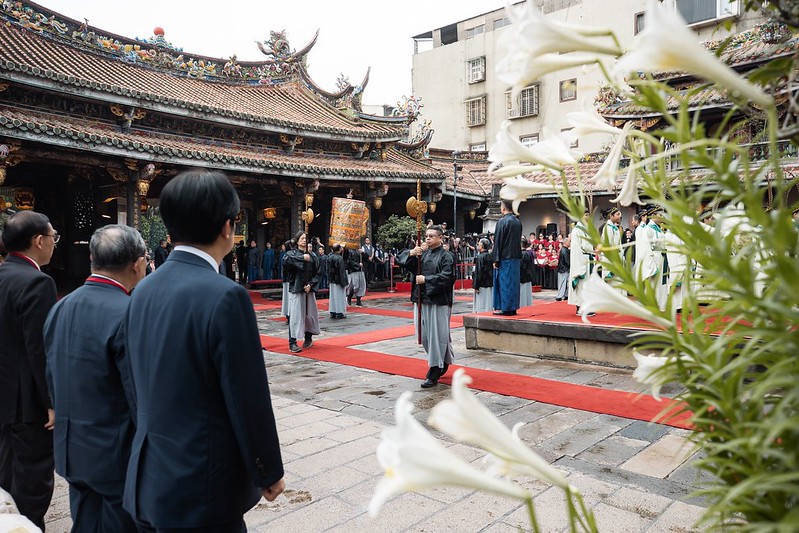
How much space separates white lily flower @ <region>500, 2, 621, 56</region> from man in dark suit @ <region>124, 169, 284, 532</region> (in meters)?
1.14

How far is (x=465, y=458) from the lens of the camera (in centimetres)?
376

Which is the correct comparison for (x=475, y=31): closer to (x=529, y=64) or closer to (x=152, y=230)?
(x=152, y=230)

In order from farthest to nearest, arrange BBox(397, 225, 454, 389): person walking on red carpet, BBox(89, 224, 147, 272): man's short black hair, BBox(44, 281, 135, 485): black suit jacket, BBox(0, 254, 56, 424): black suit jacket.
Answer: BBox(397, 225, 454, 389): person walking on red carpet → BBox(0, 254, 56, 424): black suit jacket → BBox(89, 224, 147, 272): man's short black hair → BBox(44, 281, 135, 485): black suit jacket

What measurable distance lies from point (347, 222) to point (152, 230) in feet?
17.1

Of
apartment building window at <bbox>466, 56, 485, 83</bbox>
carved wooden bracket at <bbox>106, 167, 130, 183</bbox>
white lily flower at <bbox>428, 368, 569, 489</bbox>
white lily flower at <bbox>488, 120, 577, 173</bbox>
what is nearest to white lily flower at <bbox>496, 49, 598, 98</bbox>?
white lily flower at <bbox>488, 120, 577, 173</bbox>

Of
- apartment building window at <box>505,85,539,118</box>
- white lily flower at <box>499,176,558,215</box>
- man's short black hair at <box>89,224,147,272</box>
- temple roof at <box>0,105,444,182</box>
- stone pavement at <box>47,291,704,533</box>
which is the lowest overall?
stone pavement at <box>47,291,704,533</box>

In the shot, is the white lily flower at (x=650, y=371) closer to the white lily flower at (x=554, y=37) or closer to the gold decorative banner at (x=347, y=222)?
the white lily flower at (x=554, y=37)

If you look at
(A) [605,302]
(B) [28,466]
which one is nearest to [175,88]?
(B) [28,466]

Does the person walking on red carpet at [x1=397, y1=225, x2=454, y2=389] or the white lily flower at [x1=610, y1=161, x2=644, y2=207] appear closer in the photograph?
the white lily flower at [x1=610, y1=161, x2=644, y2=207]

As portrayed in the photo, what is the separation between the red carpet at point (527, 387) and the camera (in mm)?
4762

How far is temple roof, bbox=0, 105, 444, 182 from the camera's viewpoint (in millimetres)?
9742

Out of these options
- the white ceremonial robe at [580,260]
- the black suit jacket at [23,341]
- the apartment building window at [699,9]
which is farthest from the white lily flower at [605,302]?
the apartment building window at [699,9]

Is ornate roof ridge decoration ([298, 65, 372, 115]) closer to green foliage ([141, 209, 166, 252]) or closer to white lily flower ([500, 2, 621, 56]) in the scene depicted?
green foliage ([141, 209, 166, 252])

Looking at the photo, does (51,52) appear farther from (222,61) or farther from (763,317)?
(763,317)
